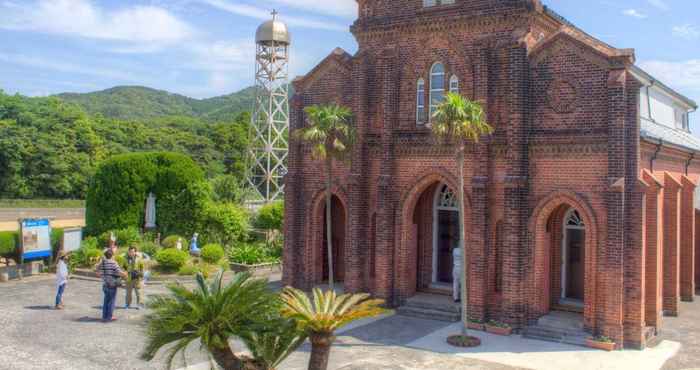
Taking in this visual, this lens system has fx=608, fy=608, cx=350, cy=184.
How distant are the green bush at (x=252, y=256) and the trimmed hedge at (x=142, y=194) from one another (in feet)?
13.7

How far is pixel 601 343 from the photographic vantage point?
47.3 ft

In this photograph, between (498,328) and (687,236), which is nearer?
(498,328)

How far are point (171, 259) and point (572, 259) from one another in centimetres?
1455

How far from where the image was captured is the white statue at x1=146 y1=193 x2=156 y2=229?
29109 mm

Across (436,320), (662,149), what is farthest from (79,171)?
(662,149)

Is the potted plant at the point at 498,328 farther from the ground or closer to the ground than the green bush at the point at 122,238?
closer to the ground

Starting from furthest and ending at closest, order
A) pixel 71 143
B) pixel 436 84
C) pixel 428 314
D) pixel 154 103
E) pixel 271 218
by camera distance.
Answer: pixel 154 103 → pixel 71 143 → pixel 271 218 → pixel 436 84 → pixel 428 314

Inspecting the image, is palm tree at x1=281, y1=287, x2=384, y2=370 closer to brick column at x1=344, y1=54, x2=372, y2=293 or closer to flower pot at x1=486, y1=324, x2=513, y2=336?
flower pot at x1=486, y1=324, x2=513, y2=336

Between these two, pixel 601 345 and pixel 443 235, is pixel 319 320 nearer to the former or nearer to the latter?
pixel 601 345

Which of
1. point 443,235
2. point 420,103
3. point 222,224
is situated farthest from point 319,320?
point 222,224

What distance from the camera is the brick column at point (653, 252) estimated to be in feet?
51.0

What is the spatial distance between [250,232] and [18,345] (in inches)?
672

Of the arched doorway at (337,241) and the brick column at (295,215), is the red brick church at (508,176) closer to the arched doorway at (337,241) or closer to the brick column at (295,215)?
the brick column at (295,215)

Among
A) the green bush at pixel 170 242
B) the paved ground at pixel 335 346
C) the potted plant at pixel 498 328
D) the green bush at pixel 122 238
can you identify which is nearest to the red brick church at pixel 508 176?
the potted plant at pixel 498 328
